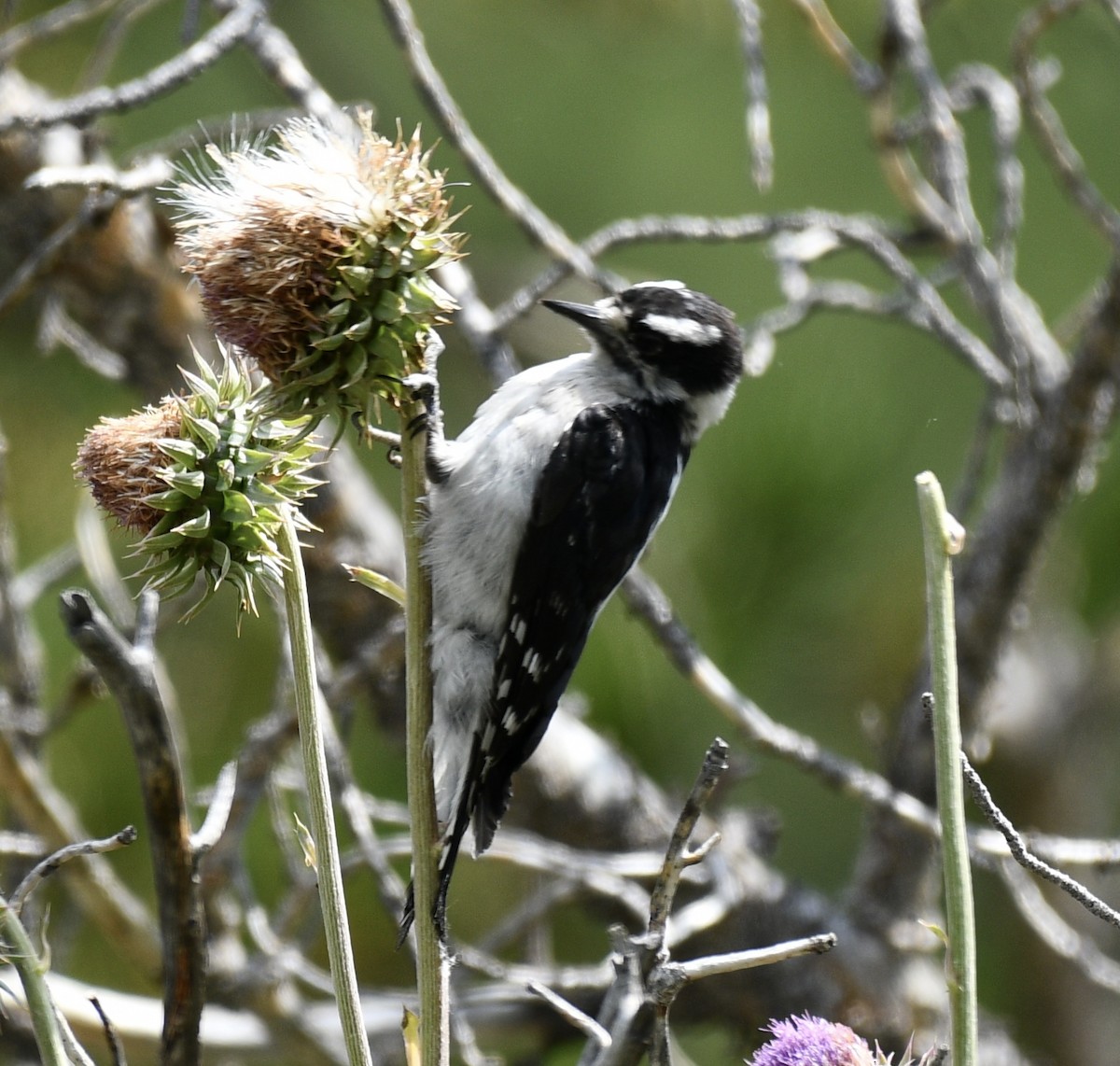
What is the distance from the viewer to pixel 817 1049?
1.33 metres

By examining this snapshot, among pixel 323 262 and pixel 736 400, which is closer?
pixel 323 262

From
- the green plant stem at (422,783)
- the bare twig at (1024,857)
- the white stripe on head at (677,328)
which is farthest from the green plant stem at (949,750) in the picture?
the white stripe on head at (677,328)

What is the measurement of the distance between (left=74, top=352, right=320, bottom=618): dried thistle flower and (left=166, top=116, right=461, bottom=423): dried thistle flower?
8cm

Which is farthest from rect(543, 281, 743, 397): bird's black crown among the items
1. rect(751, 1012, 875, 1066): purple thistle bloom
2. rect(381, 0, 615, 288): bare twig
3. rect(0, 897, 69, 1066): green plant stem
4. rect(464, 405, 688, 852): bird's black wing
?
rect(0, 897, 69, 1066): green plant stem

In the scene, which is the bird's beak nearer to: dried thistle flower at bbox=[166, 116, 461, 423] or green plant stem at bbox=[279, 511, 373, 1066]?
dried thistle flower at bbox=[166, 116, 461, 423]

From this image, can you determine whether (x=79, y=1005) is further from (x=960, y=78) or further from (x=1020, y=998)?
(x=1020, y=998)

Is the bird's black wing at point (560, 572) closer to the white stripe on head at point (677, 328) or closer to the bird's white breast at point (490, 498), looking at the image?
the bird's white breast at point (490, 498)

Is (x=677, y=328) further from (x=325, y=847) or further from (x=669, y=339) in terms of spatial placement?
(x=325, y=847)

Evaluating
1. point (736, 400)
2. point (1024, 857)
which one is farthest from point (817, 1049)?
point (736, 400)

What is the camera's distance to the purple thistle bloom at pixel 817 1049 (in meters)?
1.32

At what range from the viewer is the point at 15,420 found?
434 centimetres

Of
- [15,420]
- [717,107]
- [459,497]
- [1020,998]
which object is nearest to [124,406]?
[15,420]

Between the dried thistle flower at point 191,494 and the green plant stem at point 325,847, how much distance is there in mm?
204

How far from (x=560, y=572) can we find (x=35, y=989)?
159 centimetres
